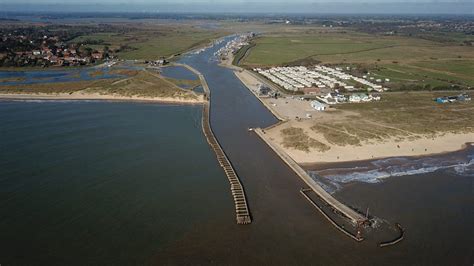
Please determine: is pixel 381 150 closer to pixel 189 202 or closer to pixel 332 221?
pixel 332 221

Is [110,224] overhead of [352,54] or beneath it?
beneath

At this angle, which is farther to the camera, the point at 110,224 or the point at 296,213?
the point at 296,213

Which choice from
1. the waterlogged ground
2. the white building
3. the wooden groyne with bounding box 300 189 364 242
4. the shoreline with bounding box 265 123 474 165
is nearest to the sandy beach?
the shoreline with bounding box 265 123 474 165

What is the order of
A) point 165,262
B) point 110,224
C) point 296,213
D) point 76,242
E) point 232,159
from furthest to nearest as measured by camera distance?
1. point 232,159
2. point 296,213
3. point 110,224
4. point 76,242
5. point 165,262

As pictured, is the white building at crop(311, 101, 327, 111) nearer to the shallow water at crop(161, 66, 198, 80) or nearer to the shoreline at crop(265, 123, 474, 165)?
the shoreline at crop(265, 123, 474, 165)

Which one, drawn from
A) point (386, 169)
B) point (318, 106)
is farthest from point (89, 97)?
point (386, 169)

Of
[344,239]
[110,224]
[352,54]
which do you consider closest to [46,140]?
[110,224]

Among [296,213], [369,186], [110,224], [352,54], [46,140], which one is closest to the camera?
[110,224]

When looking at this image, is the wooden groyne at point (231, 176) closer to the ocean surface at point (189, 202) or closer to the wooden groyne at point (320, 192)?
the ocean surface at point (189, 202)

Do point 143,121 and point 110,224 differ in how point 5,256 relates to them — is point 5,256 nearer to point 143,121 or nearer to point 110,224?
point 110,224
